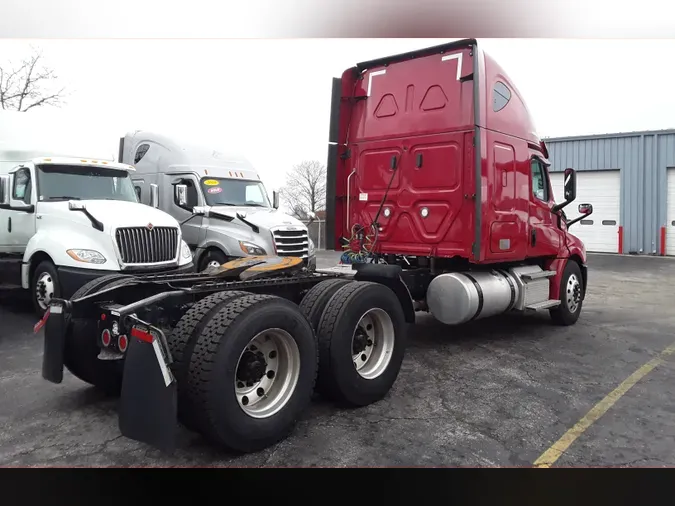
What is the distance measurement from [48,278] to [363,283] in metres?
5.33

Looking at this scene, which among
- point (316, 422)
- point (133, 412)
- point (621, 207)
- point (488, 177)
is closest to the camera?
point (133, 412)

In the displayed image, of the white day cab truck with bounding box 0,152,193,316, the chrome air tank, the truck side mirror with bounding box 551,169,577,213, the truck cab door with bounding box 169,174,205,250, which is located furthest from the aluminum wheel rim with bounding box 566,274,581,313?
the truck cab door with bounding box 169,174,205,250

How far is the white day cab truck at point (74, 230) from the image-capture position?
295 inches

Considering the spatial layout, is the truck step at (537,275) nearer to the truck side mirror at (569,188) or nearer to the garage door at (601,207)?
the truck side mirror at (569,188)

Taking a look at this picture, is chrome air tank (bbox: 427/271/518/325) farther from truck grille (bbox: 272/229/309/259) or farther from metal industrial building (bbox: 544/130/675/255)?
metal industrial building (bbox: 544/130/675/255)

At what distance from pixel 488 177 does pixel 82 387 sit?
15.8 ft

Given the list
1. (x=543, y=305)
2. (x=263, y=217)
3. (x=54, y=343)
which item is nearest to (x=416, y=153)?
(x=543, y=305)

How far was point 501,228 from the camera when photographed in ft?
21.8

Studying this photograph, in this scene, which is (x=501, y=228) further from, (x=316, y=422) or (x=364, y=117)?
(x=316, y=422)

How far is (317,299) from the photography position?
4512 mm

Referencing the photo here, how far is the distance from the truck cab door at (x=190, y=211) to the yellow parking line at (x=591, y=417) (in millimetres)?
7664

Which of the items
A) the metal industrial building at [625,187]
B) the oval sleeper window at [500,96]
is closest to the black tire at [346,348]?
the oval sleeper window at [500,96]

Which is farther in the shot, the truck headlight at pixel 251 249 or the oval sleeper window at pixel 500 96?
the truck headlight at pixel 251 249

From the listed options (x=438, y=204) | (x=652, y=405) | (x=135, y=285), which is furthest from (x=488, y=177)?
(x=135, y=285)
